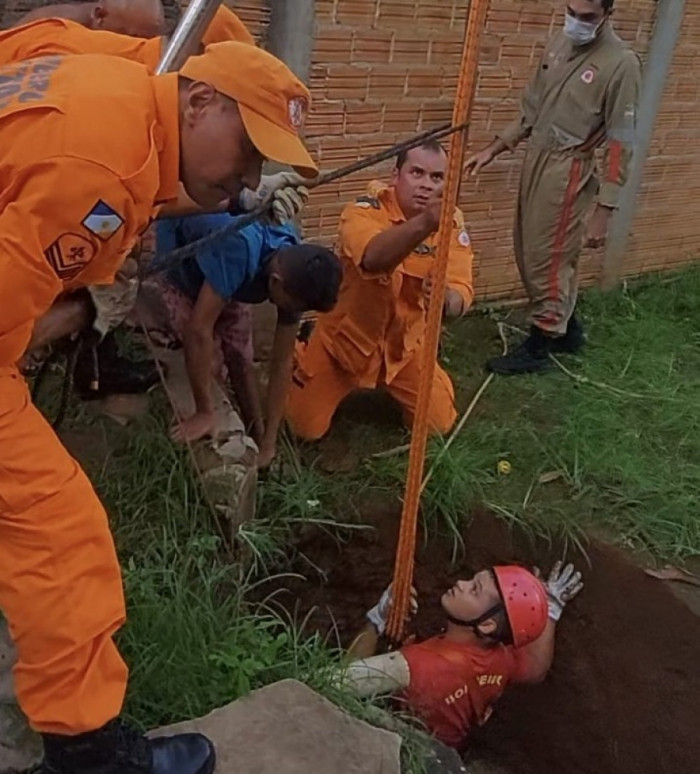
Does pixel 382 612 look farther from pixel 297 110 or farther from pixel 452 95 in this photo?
pixel 452 95

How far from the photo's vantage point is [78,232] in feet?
6.20

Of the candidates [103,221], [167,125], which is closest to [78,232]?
[103,221]

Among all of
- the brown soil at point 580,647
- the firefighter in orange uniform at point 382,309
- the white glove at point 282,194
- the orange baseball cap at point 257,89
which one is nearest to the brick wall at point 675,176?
the firefighter in orange uniform at point 382,309

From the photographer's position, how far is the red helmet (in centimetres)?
347

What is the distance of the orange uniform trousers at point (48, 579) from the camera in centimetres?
198

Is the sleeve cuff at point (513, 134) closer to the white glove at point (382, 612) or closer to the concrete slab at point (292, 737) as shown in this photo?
the white glove at point (382, 612)

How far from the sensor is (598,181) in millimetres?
4934

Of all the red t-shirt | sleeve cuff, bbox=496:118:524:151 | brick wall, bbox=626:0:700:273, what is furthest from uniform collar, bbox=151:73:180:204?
brick wall, bbox=626:0:700:273

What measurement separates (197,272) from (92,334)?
101cm

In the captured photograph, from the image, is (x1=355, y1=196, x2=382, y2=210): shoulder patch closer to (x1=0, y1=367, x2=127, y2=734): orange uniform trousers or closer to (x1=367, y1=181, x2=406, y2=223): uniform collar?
(x1=367, y1=181, x2=406, y2=223): uniform collar

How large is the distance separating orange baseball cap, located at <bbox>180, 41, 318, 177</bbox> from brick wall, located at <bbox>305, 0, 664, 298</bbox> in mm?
2339

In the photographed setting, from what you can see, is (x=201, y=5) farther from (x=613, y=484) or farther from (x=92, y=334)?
(x=613, y=484)

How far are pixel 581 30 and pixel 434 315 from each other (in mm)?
2187

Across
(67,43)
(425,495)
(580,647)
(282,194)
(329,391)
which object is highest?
(67,43)
